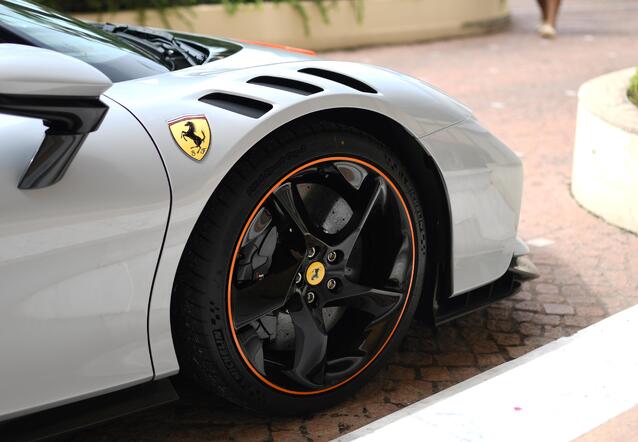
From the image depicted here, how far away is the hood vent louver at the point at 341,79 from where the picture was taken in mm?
2432

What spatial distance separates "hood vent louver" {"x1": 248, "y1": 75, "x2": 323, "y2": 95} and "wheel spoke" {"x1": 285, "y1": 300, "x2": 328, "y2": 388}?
58cm

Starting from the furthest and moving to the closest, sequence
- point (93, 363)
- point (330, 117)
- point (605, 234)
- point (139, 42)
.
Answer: point (605, 234) < point (139, 42) < point (330, 117) < point (93, 363)

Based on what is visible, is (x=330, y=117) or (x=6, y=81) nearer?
(x=6, y=81)

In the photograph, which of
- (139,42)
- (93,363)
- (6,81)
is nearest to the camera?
(6,81)

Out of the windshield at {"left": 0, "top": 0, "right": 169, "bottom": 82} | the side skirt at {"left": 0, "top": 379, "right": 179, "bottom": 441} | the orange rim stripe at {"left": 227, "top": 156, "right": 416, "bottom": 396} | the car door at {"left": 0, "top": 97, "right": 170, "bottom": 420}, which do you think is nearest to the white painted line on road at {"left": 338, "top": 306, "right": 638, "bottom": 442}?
the orange rim stripe at {"left": 227, "top": 156, "right": 416, "bottom": 396}

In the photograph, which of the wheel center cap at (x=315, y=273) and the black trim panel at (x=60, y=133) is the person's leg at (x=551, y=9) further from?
the black trim panel at (x=60, y=133)

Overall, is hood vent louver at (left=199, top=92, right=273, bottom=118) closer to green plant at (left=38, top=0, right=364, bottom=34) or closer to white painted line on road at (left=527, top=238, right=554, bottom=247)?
white painted line on road at (left=527, top=238, right=554, bottom=247)

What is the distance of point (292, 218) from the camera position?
2.30 m

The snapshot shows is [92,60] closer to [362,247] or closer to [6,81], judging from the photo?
[6,81]

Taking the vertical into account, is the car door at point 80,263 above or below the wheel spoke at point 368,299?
above

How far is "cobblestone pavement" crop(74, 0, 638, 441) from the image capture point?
250 cm

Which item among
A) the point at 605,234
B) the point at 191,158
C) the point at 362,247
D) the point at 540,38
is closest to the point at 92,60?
the point at 191,158

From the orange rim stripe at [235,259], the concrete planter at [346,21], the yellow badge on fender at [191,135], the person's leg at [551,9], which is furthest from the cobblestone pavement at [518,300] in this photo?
the person's leg at [551,9]

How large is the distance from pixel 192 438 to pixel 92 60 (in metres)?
1.08
